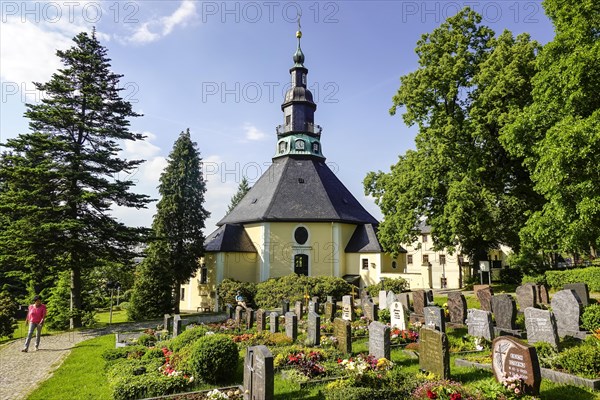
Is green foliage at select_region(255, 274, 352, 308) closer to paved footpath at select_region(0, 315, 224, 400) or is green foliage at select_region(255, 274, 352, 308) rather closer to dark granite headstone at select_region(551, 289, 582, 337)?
paved footpath at select_region(0, 315, 224, 400)

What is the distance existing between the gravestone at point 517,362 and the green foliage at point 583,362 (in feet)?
5.17

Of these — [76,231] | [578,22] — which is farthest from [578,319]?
[76,231]

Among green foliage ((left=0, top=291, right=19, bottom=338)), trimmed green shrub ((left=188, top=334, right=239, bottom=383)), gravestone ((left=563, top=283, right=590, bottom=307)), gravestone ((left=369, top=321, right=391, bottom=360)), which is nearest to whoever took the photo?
trimmed green shrub ((left=188, top=334, right=239, bottom=383))

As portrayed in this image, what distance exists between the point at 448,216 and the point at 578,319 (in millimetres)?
10316

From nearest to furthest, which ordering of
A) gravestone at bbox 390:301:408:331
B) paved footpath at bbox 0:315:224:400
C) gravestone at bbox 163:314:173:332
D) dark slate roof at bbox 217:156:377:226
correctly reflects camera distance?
paved footpath at bbox 0:315:224:400 < gravestone at bbox 390:301:408:331 < gravestone at bbox 163:314:173:332 < dark slate roof at bbox 217:156:377:226

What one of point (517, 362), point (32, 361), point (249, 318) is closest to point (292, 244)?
point (249, 318)

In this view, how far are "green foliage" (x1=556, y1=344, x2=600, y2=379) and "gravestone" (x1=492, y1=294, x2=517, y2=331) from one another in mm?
4005

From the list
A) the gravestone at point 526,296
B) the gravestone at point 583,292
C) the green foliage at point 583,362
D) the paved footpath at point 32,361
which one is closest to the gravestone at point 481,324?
the green foliage at point 583,362

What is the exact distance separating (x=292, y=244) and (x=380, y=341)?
66.4ft

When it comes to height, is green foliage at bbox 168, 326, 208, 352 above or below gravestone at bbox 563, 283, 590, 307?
below

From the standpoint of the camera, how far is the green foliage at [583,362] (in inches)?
299

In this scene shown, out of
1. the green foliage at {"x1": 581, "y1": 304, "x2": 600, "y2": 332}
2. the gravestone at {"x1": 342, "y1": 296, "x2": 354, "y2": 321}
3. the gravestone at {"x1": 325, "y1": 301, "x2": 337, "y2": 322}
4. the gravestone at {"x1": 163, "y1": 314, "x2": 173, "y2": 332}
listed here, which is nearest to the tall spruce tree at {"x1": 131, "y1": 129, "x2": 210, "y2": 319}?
the gravestone at {"x1": 163, "y1": 314, "x2": 173, "y2": 332}

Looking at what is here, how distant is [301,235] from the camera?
30.1 meters

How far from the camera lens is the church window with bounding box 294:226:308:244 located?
98.4 ft
